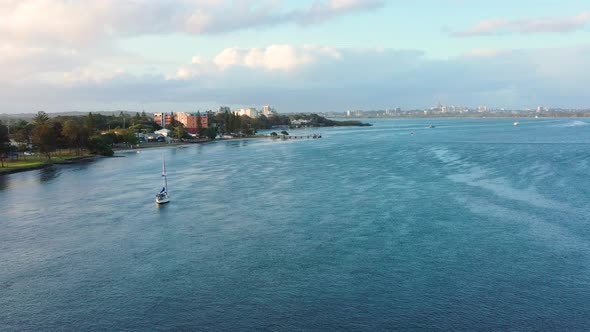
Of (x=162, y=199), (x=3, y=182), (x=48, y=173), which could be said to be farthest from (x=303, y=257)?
(x=48, y=173)

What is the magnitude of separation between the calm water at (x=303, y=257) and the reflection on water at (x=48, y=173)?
4740 mm

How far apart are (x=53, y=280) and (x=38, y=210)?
8.80 metres

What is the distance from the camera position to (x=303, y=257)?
11.6m

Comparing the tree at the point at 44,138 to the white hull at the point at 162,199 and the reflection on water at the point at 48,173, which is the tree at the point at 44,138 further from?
the white hull at the point at 162,199

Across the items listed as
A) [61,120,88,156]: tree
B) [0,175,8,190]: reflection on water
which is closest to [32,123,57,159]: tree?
[61,120,88,156]: tree

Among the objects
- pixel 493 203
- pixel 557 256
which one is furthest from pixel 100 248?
pixel 493 203

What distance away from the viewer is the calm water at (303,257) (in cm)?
866

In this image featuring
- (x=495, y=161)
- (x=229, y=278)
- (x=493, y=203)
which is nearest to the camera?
(x=229, y=278)

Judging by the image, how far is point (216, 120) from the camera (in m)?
103

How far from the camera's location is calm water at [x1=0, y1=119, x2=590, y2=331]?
28.4 feet

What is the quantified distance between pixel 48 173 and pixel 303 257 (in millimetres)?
24490

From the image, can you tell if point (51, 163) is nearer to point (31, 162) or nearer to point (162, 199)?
point (31, 162)

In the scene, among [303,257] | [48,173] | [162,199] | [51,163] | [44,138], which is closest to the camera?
[303,257]

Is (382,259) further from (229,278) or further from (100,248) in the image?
(100,248)
